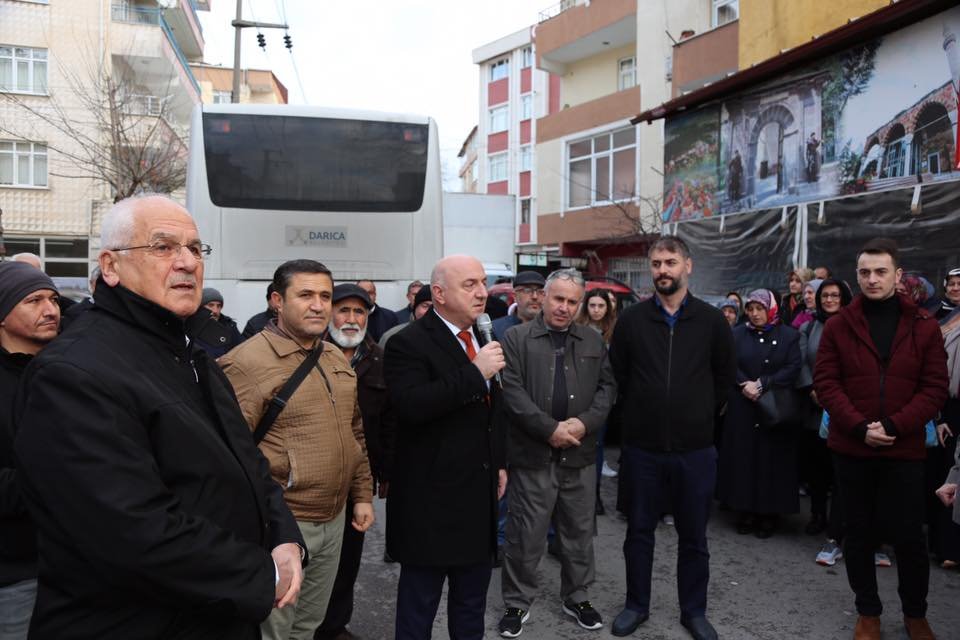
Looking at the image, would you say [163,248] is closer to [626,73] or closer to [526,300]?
[526,300]

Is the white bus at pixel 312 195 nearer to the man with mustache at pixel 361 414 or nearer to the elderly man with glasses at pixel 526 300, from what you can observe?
the elderly man with glasses at pixel 526 300

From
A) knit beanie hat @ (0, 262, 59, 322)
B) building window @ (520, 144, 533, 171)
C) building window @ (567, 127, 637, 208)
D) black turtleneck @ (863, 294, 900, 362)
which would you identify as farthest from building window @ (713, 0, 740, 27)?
building window @ (520, 144, 533, 171)

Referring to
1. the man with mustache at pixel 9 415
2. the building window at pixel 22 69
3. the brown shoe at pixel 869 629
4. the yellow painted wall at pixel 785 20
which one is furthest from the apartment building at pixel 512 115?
the man with mustache at pixel 9 415

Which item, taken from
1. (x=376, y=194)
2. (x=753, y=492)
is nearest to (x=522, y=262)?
(x=376, y=194)

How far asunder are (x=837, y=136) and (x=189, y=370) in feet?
34.0

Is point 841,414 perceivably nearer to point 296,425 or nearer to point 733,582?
point 733,582

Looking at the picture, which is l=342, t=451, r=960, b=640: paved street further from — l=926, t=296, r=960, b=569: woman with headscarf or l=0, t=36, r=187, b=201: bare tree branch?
l=0, t=36, r=187, b=201: bare tree branch

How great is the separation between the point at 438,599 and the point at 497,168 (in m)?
39.1

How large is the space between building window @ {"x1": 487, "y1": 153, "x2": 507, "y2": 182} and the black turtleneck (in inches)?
1459

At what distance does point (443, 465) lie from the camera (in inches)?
Answer: 136

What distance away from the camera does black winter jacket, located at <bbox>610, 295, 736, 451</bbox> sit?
434 cm

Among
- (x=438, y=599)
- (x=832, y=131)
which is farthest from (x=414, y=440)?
(x=832, y=131)

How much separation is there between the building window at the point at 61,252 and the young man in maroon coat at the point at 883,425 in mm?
27331

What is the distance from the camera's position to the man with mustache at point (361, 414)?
13.6 ft
